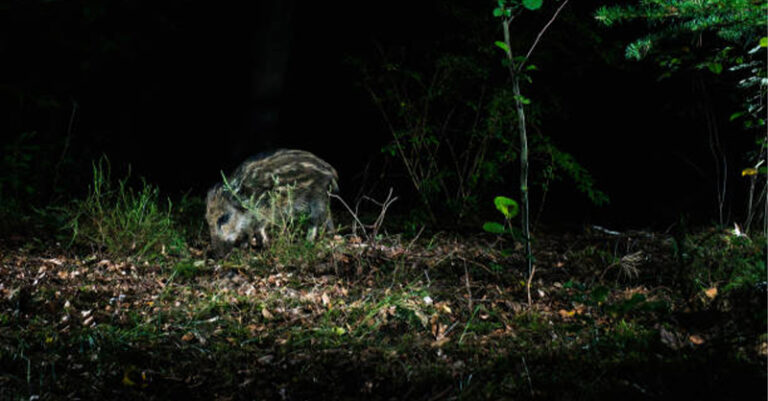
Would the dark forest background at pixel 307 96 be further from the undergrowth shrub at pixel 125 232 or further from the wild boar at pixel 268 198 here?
the undergrowth shrub at pixel 125 232

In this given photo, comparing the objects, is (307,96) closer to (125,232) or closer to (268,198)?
(268,198)

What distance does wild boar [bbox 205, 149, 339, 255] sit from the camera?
4000mm

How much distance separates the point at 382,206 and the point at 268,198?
3.89 feet

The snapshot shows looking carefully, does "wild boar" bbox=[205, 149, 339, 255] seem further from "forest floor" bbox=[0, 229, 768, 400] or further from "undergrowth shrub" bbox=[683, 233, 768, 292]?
"undergrowth shrub" bbox=[683, 233, 768, 292]

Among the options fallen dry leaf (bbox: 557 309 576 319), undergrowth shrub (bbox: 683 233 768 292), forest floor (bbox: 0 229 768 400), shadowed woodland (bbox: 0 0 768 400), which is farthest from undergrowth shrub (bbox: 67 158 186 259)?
undergrowth shrub (bbox: 683 233 768 292)

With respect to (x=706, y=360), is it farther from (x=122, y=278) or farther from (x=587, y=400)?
(x=122, y=278)

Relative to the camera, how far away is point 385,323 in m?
2.86

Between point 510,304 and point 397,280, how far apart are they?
0.70 metres

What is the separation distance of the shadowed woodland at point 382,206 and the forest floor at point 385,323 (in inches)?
0.6

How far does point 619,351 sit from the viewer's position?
2.42m

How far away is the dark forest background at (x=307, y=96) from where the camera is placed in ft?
17.5

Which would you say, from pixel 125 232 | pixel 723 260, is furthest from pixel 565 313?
pixel 125 232

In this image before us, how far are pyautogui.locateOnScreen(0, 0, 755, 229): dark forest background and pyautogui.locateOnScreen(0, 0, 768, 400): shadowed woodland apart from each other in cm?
3

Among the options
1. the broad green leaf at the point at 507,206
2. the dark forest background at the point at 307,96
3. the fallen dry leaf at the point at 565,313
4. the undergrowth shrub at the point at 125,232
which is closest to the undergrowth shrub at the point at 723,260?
the fallen dry leaf at the point at 565,313
